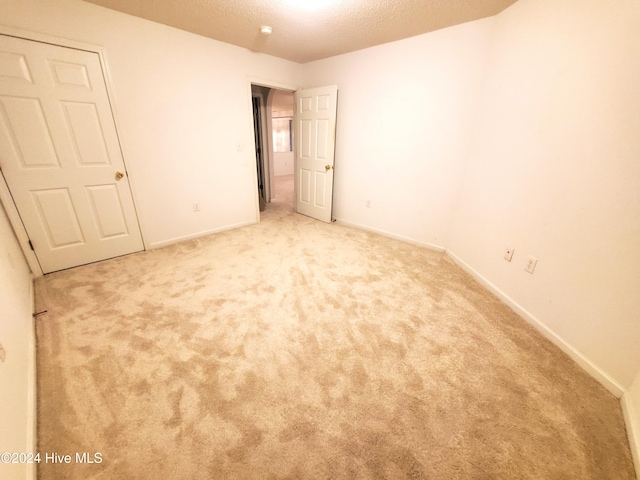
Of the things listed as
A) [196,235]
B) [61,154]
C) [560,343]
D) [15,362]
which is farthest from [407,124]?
[15,362]

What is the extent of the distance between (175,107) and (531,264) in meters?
3.78

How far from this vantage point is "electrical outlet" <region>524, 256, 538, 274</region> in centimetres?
190

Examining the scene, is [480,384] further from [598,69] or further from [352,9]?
[352,9]

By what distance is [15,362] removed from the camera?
3.95 feet

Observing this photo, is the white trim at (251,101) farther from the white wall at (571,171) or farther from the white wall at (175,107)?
the white wall at (571,171)

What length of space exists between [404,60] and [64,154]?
11.9 feet

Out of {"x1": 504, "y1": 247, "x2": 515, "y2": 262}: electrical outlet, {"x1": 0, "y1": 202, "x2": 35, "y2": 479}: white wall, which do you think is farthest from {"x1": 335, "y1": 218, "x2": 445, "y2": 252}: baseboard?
{"x1": 0, "y1": 202, "x2": 35, "y2": 479}: white wall

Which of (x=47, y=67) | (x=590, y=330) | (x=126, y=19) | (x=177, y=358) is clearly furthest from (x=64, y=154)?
(x=590, y=330)

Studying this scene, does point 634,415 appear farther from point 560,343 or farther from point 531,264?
point 531,264

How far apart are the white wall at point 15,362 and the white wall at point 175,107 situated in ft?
3.97

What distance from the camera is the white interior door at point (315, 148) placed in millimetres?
3570

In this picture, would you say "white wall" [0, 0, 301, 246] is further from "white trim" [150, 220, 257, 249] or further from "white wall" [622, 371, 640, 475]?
"white wall" [622, 371, 640, 475]

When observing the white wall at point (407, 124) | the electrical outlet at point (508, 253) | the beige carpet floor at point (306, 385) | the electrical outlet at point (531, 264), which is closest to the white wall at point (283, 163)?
the white wall at point (407, 124)

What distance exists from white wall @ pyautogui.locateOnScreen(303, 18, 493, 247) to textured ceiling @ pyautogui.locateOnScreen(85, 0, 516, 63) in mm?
231
